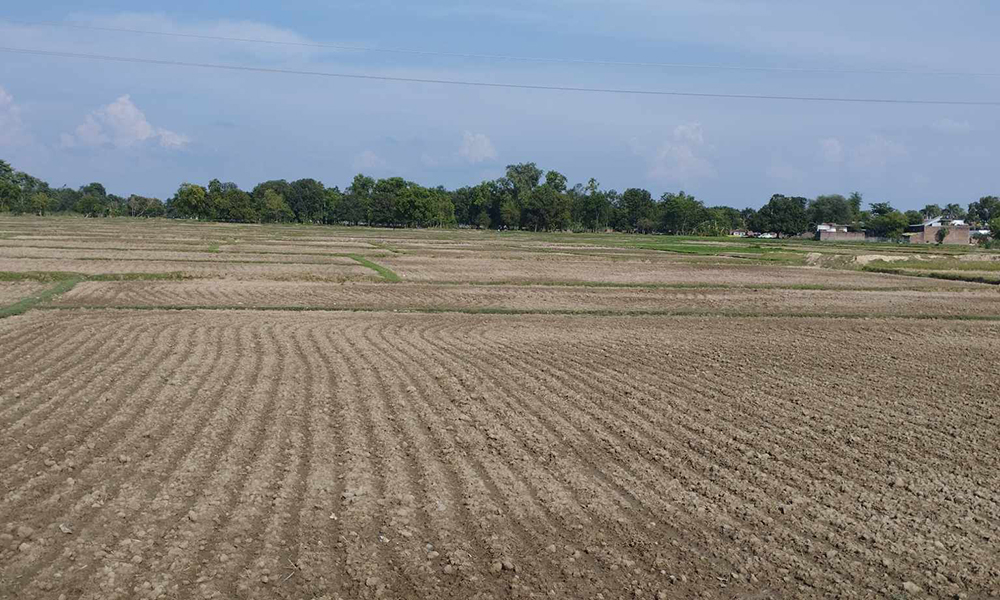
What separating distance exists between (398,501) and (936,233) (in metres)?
128

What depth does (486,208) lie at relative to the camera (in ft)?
502

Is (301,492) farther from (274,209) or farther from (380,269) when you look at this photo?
(274,209)

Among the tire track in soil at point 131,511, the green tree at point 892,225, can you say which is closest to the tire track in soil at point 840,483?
the tire track in soil at point 131,511

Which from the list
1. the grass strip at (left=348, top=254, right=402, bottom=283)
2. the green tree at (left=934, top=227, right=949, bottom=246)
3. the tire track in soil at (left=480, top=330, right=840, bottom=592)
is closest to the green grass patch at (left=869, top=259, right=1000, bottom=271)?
the grass strip at (left=348, top=254, right=402, bottom=283)

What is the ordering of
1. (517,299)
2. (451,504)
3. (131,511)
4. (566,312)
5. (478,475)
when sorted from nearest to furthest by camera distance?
(131,511) → (451,504) → (478,475) → (566,312) → (517,299)

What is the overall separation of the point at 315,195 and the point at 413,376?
14903 centimetres

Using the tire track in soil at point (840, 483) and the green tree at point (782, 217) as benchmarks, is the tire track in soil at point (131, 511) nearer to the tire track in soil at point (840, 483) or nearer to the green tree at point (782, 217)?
the tire track in soil at point (840, 483)

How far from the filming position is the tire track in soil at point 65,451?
737 cm

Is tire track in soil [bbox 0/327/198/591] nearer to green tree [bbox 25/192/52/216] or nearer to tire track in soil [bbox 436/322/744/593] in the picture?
tire track in soil [bbox 436/322/744/593]

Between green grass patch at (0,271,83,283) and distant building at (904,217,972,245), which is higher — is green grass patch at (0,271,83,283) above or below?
above

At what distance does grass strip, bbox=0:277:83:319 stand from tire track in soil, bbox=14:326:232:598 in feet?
35.2

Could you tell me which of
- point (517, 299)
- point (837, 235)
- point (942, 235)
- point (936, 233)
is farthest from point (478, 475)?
point (837, 235)

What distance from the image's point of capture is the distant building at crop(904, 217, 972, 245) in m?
117

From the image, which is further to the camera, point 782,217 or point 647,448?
point 782,217
